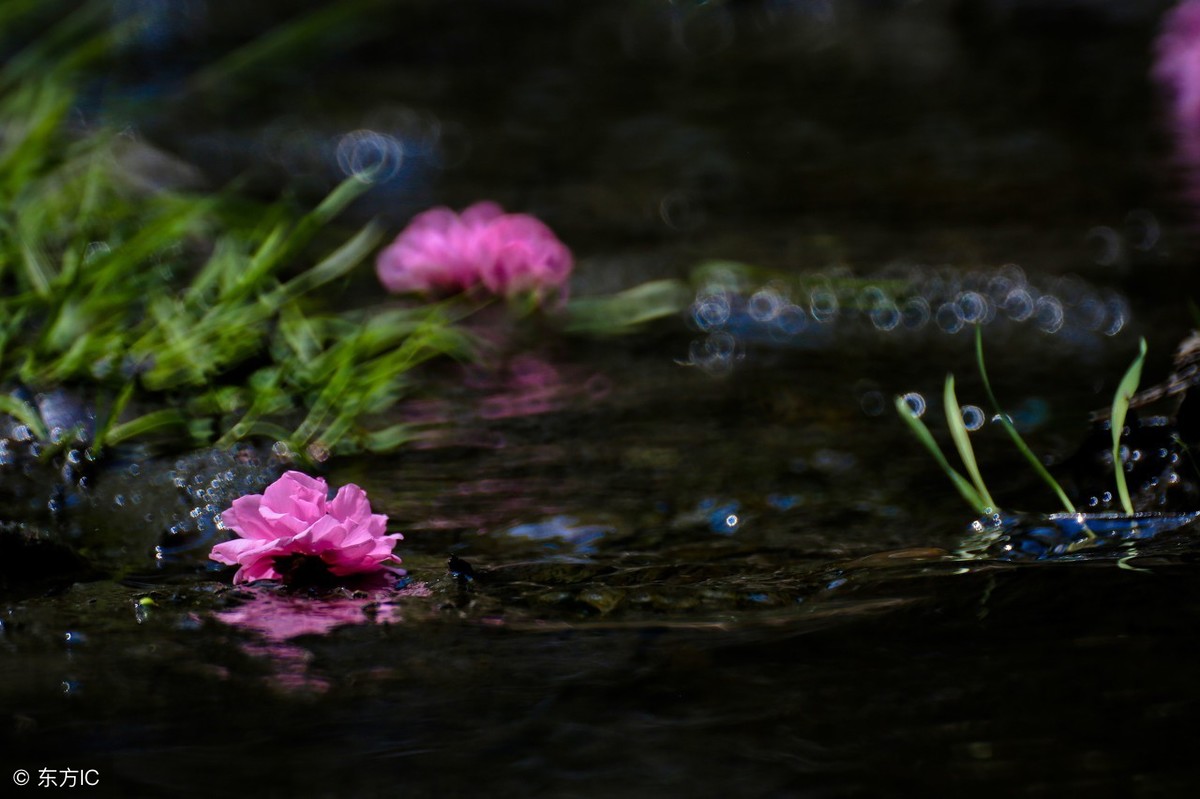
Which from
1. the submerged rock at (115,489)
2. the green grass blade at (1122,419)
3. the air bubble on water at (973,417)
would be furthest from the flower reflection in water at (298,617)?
the air bubble on water at (973,417)

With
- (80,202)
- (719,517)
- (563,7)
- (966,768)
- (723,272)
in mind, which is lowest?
(966,768)

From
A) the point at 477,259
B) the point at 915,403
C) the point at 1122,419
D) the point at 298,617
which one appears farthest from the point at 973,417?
the point at 298,617

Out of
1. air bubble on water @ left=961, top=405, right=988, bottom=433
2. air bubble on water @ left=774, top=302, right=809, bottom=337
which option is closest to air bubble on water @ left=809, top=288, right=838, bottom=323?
air bubble on water @ left=774, top=302, right=809, bottom=337

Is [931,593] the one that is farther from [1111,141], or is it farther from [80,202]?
[1111,141]

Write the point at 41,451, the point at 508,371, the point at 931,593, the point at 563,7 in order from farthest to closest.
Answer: the point at 563,7, the point at 508,371, the point at 41,451, the point at 931,593

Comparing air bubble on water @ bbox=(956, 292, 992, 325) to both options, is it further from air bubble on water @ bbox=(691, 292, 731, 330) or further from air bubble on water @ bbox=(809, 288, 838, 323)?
air bubble on water @ bbox=(691, 292, 731, 330)

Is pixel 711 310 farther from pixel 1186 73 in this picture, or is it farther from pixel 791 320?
pixel 1186 73

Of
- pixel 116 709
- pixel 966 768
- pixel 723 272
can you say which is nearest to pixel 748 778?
pixel 966 768
